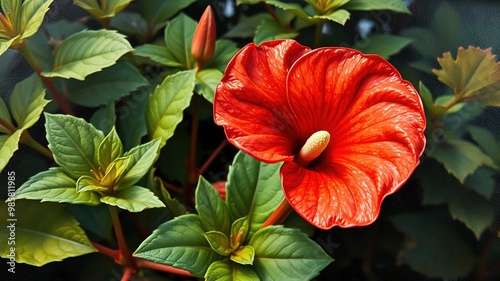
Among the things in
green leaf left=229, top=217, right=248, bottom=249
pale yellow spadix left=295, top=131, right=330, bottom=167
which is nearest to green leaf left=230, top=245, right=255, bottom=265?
green leaf left=229, top=217, right=248, bottom=249

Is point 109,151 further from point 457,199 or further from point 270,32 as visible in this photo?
point 457,199

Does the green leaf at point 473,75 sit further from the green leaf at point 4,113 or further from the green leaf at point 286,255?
the green leaf at point 4,113

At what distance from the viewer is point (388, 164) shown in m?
0.42

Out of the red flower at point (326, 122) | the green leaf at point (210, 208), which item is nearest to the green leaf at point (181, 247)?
the green leaf at point (210, 208)

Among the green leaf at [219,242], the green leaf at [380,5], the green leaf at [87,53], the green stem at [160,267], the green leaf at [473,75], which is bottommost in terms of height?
the green stem at [160,267]

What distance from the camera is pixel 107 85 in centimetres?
62

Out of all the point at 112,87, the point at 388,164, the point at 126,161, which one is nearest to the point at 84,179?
the point at 126,161

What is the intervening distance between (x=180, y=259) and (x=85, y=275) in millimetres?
185

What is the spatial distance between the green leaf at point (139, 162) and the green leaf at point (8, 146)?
0.10 metres

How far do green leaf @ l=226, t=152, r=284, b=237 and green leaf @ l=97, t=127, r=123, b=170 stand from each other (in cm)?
11

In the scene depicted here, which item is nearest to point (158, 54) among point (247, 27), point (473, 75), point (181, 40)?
point (181, 40)

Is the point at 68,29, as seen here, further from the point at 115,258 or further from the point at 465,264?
the point at 465,264

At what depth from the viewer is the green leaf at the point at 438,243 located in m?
0.60

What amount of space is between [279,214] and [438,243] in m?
0.21
